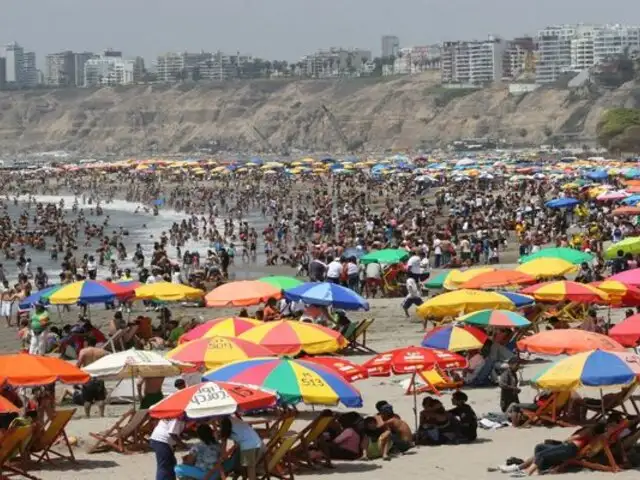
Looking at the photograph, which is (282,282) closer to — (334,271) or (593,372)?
(334,271)

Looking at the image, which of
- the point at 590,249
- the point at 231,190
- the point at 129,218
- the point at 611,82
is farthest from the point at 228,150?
the point at 590,249

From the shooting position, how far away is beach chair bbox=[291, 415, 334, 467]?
1125 centimetres

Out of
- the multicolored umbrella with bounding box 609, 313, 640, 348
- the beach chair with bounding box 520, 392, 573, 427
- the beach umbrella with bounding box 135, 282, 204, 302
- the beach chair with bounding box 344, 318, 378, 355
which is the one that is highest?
the multicolored umbrella with bounding box 609, 313, 640, 348

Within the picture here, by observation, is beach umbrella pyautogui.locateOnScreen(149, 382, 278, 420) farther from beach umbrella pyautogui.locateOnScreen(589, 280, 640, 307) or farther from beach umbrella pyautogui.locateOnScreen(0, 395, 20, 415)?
beach umbrella pyautogui.locateOnScreen(589, 280, 640, 307)

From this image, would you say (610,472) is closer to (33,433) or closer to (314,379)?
(314,379)

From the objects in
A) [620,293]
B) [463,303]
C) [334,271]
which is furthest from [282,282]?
[620,293]

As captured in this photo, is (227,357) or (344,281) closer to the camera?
(227,357)

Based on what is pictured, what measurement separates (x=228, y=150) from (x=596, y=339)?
524 ft

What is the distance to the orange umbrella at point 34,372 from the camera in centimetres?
1152

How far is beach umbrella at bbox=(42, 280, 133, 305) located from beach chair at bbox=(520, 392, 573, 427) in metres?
8.27

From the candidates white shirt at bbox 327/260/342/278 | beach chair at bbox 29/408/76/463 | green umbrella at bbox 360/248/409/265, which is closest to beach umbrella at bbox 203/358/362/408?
beach chair at bbox 29/408/76/463

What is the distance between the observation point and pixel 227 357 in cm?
1295

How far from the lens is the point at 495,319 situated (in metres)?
15.3

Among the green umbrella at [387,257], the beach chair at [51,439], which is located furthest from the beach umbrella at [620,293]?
the beach chair at [51,439]
